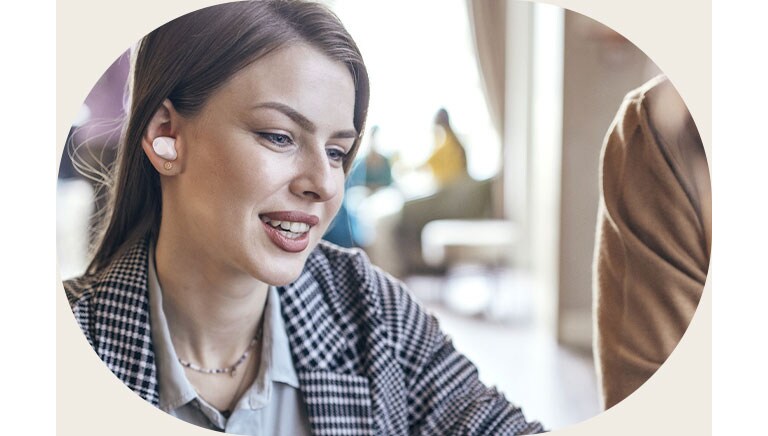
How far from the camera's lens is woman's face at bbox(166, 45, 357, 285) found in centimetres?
86

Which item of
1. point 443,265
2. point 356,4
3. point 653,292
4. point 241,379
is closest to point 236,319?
point 241,379

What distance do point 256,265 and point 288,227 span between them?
0.05 meters

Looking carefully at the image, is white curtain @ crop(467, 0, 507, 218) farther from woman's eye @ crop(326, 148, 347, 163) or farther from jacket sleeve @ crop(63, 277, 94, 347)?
jacket sleeve @ crop(63, 277, 94, 347)

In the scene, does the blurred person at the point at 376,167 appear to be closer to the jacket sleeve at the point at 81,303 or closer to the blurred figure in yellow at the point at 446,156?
the blurred figure in yellow at the point at 446,156

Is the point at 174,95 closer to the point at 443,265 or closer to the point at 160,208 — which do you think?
the point at 160,208

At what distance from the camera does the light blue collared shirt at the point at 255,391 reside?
92 centimetres

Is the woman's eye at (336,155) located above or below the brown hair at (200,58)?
below

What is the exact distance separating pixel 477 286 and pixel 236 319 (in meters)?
0.28

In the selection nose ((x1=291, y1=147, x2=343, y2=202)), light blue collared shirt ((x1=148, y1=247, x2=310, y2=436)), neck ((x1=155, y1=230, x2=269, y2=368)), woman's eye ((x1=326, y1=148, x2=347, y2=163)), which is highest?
woman's eye ((x1=326, y1=148, x2=347, y2=163))

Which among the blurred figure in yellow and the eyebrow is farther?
the blurred figure in yellow

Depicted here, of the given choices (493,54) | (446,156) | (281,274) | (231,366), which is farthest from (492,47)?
(231,366)

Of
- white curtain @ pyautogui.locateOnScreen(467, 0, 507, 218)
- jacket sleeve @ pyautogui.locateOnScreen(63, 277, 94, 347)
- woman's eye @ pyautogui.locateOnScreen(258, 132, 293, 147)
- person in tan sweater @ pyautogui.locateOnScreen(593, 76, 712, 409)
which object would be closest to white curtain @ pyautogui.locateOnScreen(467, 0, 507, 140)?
white curtain @ pyautogui.locateOnScreen(467, 0, 507, 218)

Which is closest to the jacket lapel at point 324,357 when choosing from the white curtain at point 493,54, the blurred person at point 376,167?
the blurred person at point 376,167

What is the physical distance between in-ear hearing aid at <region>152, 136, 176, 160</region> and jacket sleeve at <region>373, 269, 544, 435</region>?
255mm
